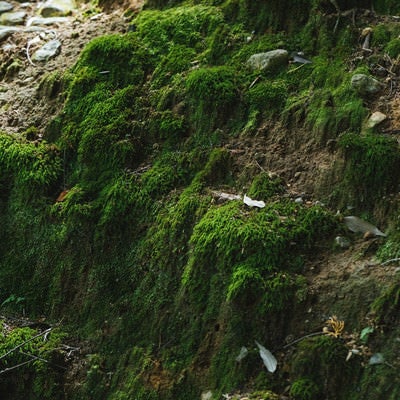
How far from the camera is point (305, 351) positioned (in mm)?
3152

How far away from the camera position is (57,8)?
6.43 metres

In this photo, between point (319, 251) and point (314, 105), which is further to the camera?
point (314, 105)

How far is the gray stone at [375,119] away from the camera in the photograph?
3.88 meters

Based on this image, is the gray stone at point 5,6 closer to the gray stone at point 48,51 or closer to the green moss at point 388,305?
the gray stone at point 48,51

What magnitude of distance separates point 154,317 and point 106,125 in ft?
5.58

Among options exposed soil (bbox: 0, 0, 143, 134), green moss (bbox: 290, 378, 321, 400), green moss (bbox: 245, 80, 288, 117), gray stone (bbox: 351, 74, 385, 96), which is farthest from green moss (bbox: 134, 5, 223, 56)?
green moss (bbox: 290, 378, 321, 400)

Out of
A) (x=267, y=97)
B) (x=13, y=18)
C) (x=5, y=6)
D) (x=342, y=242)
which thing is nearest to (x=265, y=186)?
(x=342, y=242)

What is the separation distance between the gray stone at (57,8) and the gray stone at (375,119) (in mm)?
3865

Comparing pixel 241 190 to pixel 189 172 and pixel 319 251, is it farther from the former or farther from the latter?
pixel 319 251

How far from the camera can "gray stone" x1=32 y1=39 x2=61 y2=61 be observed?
223 inches

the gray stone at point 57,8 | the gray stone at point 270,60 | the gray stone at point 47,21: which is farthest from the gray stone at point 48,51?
the gray stone at point 270,60

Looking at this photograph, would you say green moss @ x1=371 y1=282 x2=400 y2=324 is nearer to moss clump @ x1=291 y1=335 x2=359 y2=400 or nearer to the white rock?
moss clump @ x1=291 y1=335 x2=359 y2=400

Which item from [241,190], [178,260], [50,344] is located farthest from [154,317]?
[241,190]

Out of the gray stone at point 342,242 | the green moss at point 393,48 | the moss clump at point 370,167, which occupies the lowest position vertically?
the gray stone at point 342,242
